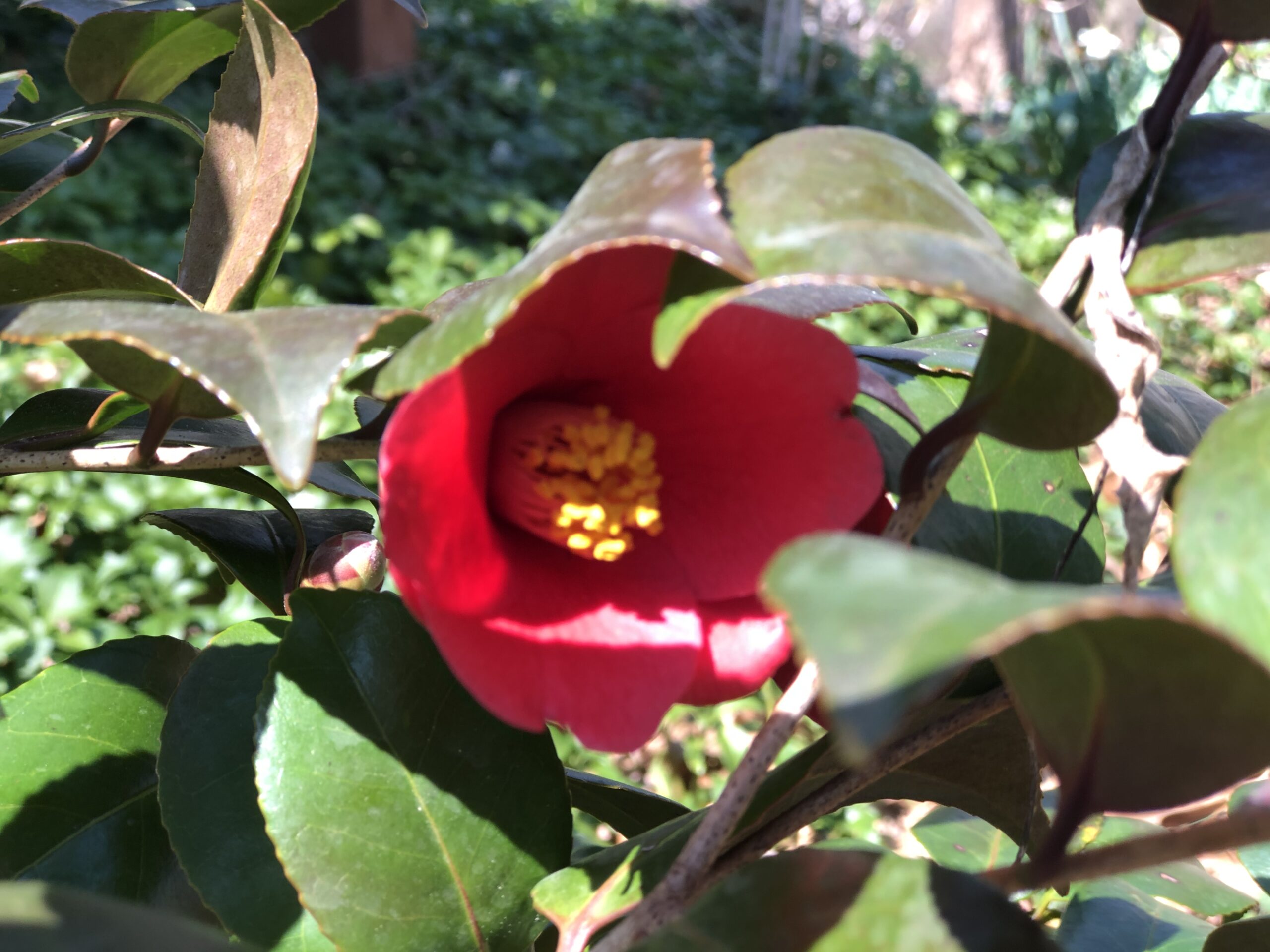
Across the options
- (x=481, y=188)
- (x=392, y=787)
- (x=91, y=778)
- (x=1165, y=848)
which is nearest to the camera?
(x=1165, y=848)

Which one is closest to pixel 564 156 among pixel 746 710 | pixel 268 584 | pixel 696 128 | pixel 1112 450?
pixel 696 128

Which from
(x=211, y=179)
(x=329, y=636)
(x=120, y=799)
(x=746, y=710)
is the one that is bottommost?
(x=746, y=710)

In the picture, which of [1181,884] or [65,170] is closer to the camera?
[65,170]

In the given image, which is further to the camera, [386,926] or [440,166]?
[440,166]

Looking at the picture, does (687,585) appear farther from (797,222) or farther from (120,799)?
(120,799)

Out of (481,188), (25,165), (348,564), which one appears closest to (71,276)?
(348,564)

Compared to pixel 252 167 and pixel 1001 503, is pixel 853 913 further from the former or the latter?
pixel 252 167
